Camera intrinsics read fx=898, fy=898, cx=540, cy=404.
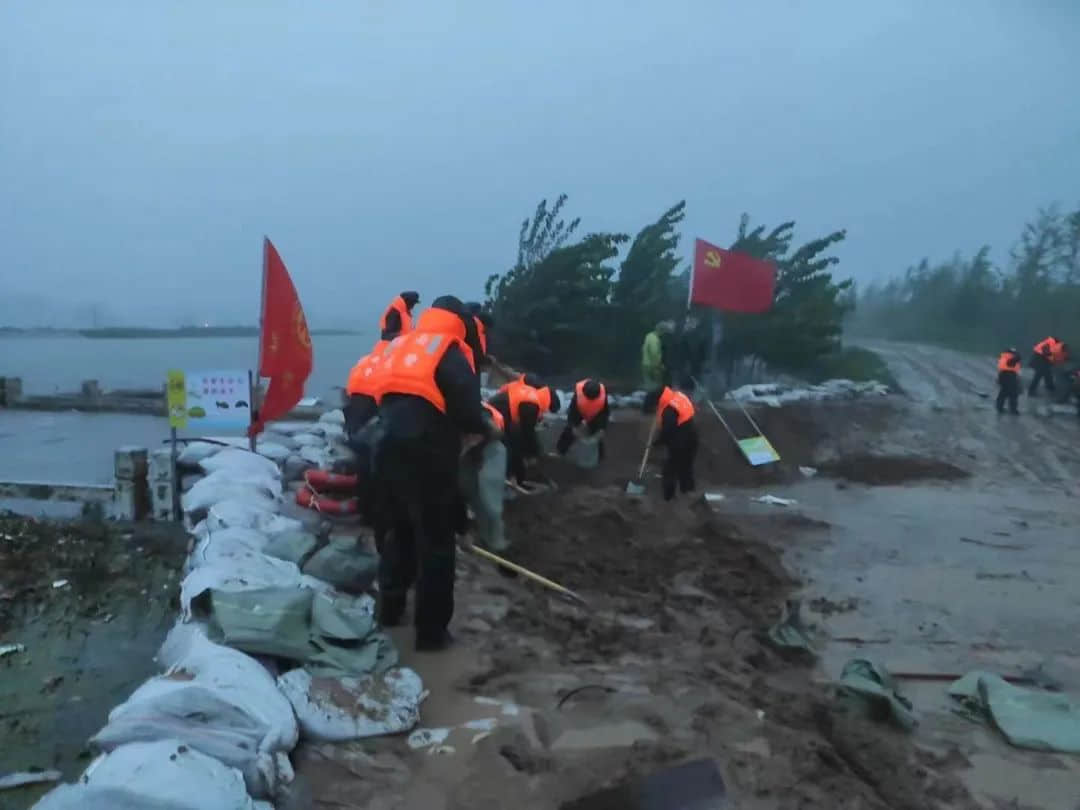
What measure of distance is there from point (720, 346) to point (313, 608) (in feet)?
42.2

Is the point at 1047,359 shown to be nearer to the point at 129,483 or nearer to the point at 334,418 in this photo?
the point at 334,418

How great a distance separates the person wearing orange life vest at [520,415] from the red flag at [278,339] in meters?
1.60

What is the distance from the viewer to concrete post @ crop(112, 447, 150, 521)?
5.48 m

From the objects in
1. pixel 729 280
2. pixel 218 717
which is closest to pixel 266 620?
pixel 218 717

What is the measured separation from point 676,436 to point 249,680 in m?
4.94

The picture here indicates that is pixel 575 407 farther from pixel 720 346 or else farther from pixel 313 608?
pixel 720 346

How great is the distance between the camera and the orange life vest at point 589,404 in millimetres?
7455

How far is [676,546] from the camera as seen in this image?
18.3ft

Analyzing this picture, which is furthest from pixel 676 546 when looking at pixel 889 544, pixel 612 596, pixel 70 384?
pixel 70 384

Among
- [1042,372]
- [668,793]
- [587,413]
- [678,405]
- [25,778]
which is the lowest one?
[25,778]

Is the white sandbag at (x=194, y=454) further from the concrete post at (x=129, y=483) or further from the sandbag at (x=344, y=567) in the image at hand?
the sandbag at (x=344, y=567)

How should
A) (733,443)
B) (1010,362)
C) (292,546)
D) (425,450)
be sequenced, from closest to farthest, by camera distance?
(425,450) → (292,546) → (733,443) → (1010,362)

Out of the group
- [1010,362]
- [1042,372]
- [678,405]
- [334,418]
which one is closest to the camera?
[678,405]

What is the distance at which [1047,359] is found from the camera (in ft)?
45.9
